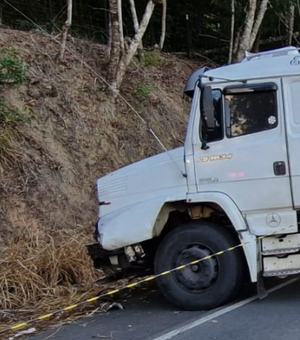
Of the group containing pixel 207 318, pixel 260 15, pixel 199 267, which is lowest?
pixel 207 318

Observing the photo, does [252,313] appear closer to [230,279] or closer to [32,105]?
[230,279]

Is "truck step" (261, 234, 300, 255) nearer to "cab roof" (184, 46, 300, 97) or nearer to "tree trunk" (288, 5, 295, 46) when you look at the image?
"cab roof" (184, 46, 300, 97)

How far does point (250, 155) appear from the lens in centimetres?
644

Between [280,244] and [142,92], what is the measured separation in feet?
25.2

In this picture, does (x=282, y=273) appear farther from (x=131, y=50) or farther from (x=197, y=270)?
(x=131, y=50)

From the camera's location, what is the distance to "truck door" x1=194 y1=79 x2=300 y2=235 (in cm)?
639

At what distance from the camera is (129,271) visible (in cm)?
729

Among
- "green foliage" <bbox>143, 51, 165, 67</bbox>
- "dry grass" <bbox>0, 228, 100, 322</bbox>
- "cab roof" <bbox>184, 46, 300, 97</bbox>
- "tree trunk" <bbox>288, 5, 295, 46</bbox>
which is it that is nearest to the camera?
"cab roof" <bbox>184, 46, 300, 97</bbox>

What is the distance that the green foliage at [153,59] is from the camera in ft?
48.5

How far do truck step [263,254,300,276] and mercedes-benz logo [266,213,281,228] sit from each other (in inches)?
15.3

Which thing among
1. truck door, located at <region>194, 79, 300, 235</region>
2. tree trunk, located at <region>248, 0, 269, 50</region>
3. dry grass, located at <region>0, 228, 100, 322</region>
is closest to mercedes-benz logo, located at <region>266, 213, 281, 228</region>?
truck door, located at <region>194, 79, 300, 235</region>

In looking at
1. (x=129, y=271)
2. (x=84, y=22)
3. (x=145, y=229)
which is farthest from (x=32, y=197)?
(x=84, y=22)

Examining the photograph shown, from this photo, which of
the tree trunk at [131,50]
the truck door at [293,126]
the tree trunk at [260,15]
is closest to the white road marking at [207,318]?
the truck door at [293,126]

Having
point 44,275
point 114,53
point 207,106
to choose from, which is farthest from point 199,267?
point 114,53
